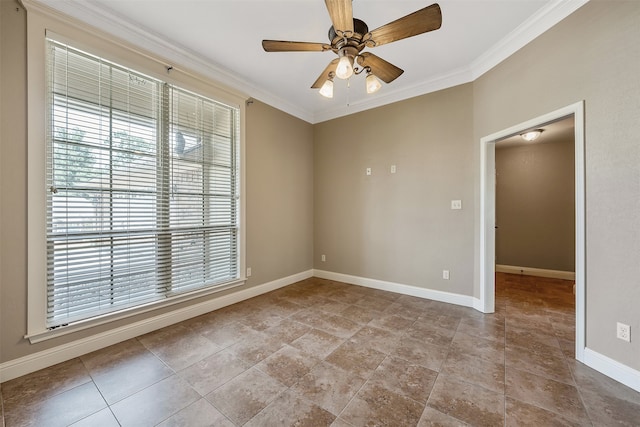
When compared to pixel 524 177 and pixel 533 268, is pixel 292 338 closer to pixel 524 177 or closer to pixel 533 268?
pixel 533 268

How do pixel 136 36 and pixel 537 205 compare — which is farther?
pixel 537 205

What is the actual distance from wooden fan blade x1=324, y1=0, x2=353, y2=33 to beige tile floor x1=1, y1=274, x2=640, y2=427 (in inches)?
97.0

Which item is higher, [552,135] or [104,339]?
[552,135]

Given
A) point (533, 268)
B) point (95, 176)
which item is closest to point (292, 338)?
point (95, 176)

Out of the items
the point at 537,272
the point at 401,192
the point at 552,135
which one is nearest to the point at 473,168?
the point at 401,192

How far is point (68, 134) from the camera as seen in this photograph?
2078mm

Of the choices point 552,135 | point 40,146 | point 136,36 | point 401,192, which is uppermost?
point 136,36

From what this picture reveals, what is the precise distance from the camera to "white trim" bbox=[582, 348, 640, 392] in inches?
67.6

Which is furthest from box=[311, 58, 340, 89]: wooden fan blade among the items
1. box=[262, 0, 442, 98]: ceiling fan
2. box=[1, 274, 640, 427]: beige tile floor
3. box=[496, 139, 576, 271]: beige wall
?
box=[496, 139, 576, 271]: beige wall

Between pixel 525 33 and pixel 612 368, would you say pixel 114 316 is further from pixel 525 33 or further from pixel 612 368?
pixel 525 33

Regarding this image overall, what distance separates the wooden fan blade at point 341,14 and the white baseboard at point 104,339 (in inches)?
122

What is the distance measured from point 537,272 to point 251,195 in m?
5.59

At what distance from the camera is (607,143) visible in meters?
1.87

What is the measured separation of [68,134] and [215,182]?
53.5 inches
